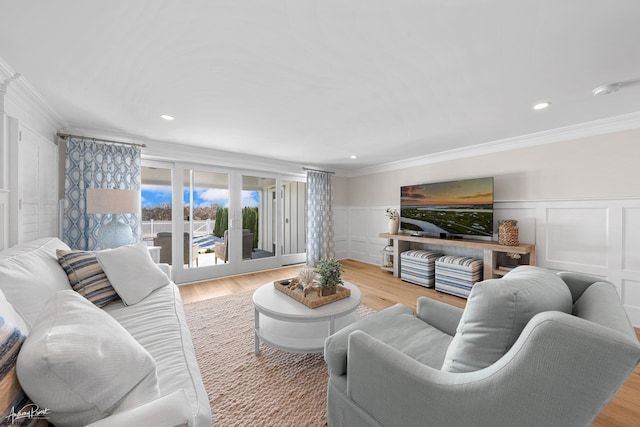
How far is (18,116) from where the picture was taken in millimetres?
2068

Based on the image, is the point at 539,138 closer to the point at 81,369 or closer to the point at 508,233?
the point at 508,233

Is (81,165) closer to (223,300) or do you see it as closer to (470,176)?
(223,300)

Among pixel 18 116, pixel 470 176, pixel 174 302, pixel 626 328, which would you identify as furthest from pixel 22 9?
pixel 470 176

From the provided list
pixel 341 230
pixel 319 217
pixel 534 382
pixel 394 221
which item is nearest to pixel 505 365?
pixel 534 382

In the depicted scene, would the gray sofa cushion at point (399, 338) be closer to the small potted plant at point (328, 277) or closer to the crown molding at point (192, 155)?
the small potted plant at point (328, 277)

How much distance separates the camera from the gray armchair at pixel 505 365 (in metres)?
0.63

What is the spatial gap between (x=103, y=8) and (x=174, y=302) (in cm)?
179

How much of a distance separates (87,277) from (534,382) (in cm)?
249

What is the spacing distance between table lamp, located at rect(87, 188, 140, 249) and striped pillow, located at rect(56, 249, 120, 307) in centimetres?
100

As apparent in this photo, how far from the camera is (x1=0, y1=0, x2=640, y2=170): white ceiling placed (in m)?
1.24

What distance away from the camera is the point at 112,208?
264cm

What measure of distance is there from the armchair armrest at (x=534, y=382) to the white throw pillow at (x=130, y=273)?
1.87 m

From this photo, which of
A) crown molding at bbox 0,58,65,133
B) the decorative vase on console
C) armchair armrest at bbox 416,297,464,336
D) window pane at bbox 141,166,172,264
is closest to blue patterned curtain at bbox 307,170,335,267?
the decorative vase on console

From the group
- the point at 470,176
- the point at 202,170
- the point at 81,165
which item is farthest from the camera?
the point at 202,170
